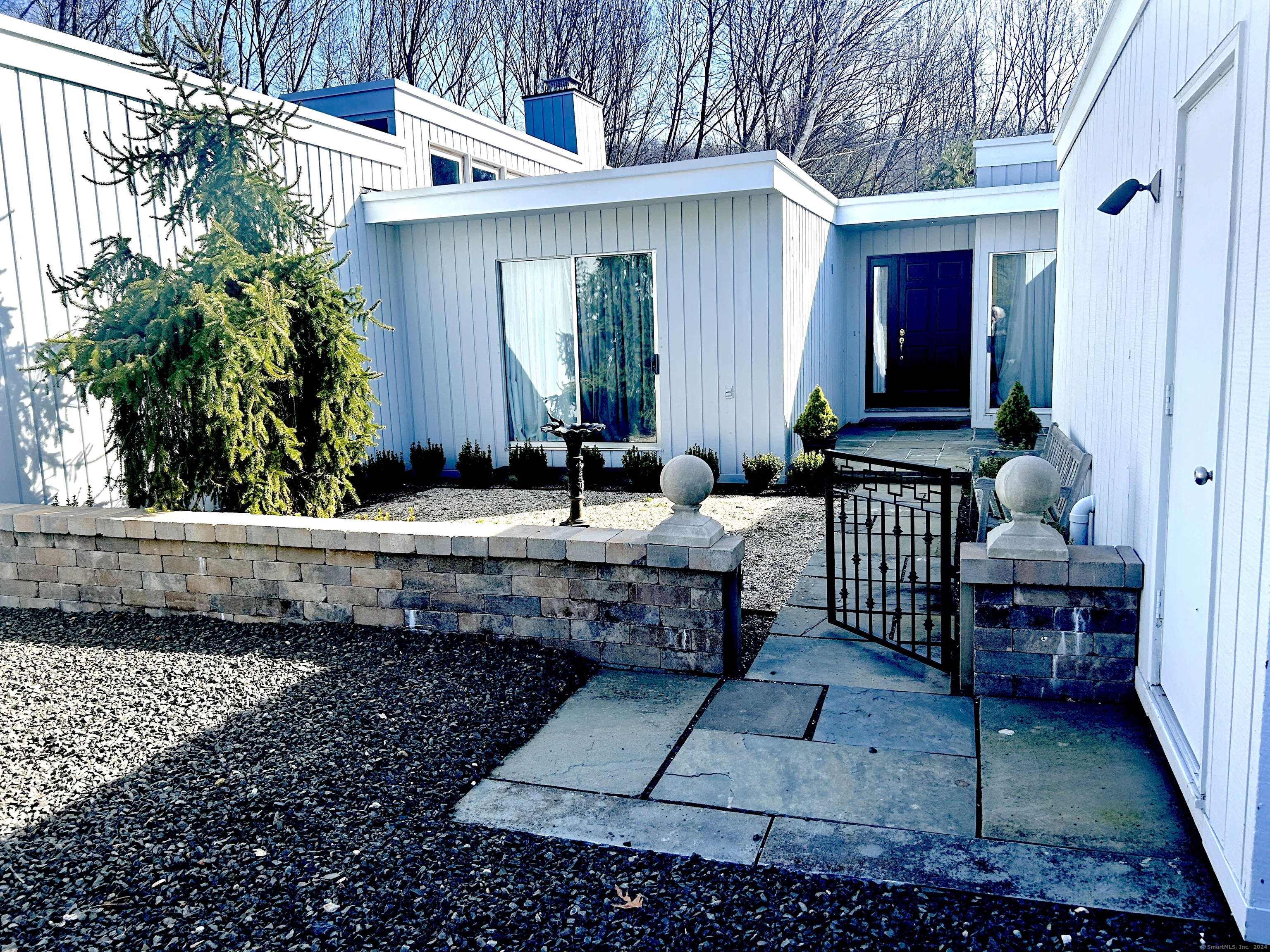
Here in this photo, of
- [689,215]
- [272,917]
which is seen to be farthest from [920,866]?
[689,215]

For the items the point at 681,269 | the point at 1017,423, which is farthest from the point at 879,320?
the point at 681,269

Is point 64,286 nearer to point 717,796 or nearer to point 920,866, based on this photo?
point 717,796

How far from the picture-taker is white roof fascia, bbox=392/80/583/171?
33.2 ft

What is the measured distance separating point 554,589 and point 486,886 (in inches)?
67.1

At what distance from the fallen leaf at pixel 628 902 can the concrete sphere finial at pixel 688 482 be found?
70.8 inches

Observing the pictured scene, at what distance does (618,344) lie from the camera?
8.83 m

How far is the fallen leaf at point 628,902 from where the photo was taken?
239 centimetres

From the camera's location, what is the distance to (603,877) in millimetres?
2520

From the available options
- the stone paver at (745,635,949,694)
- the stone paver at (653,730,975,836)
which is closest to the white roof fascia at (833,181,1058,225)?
the stone paver at (745,635,949,694)

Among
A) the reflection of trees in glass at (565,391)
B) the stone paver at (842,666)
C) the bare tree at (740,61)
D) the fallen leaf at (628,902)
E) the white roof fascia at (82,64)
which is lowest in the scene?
the fallen leaf at (628,902)

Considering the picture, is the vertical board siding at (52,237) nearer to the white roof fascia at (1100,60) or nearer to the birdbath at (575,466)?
the birdbath at (575,466)

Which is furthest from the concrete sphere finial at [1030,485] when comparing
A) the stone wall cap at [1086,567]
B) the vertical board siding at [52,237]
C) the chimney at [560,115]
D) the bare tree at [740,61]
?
the bare tree at [740,61]

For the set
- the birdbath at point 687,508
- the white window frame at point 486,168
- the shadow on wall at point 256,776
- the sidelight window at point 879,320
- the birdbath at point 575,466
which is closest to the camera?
the shadow on wall at point 256,776

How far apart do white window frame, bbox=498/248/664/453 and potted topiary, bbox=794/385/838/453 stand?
1.33 metres
